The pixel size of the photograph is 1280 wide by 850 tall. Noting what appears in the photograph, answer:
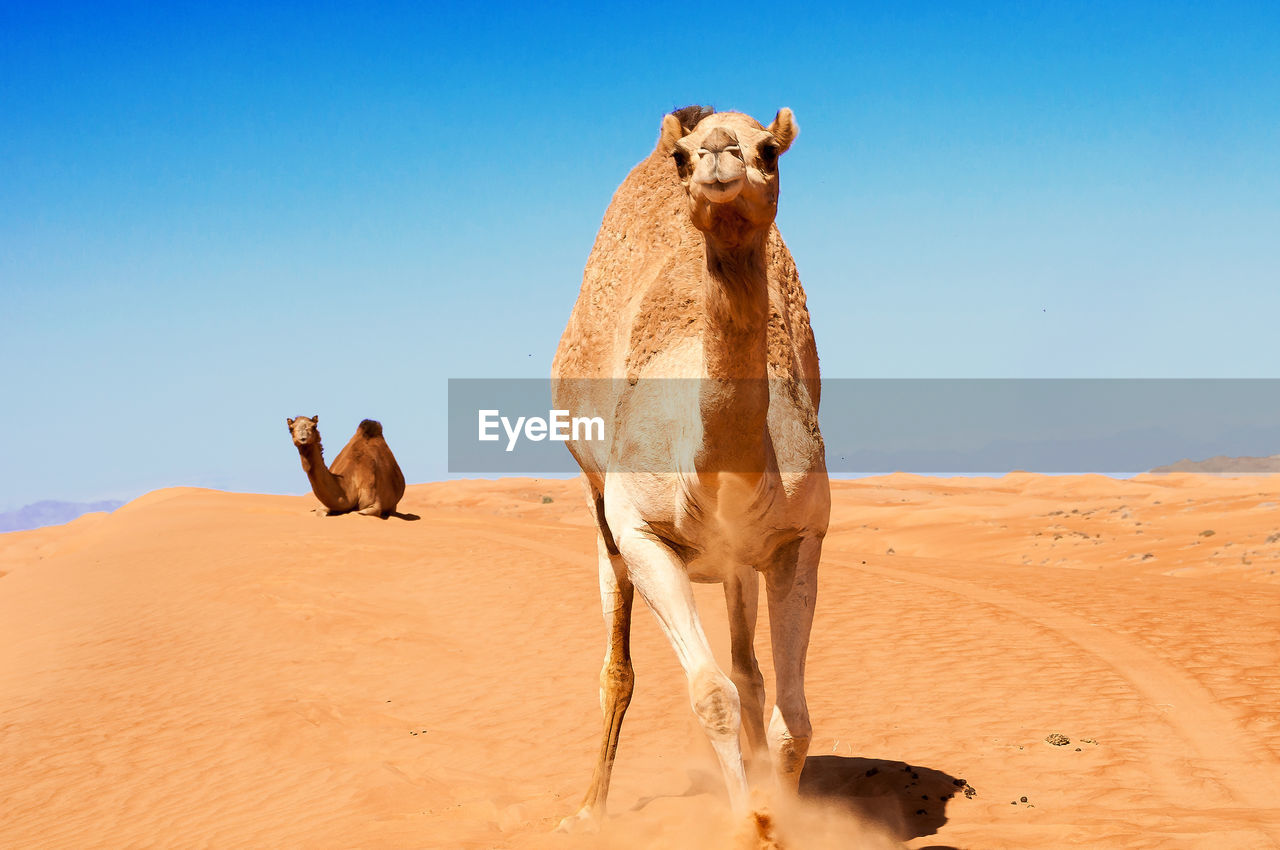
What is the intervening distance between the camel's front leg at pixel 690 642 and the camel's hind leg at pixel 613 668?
5.27 feet

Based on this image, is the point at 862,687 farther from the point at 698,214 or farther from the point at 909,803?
the point at 698,214

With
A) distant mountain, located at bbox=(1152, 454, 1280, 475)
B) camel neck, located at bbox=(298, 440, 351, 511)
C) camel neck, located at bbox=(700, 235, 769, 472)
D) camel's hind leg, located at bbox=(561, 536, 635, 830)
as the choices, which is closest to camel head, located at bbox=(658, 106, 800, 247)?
camel neck, located at bbox=(700, 235, 769, 472)

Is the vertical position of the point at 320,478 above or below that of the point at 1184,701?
above

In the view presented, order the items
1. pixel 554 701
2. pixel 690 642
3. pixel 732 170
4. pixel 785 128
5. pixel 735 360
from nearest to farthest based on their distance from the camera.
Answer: pixel 732 170
pixel 785 128
pixel 735 360
pixel 690 642
pixel 554 701

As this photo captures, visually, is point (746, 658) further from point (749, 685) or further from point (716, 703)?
point (716, 703)

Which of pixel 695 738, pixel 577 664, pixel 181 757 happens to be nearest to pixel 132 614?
pixel 181 757

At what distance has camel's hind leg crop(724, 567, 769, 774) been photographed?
5.36 metres

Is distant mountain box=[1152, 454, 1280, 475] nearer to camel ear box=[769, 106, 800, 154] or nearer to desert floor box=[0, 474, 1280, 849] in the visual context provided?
desert floor box=[0, 474, 1280, 849]

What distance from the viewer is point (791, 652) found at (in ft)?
14.2

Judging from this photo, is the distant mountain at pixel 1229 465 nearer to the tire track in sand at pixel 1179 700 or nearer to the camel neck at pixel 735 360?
→ the tire track in sand at pixel 1179 700

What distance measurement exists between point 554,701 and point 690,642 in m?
6.35

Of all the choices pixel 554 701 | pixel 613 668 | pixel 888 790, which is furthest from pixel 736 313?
pixel 554 701

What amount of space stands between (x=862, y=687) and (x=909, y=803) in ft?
11.5

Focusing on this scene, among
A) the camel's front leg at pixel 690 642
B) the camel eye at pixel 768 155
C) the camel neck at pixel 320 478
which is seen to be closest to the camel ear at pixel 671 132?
the camel eye at pixel 768 155
